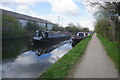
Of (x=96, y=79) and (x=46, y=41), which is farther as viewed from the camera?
(x=46, y=41)

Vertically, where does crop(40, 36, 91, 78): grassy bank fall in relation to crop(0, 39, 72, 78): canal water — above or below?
above

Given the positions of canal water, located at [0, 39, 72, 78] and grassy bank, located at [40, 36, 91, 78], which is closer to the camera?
grassy bank, located at [40, 36, 91, 78]

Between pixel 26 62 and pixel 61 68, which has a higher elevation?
pixel 61 68

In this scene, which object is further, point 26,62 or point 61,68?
Answer: point 26,62

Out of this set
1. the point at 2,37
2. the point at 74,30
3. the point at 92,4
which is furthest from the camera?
the point at 74,30

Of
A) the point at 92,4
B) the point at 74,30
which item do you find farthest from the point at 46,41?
the point at 74,30

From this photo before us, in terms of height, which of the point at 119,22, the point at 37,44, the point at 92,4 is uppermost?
the point at 92,4

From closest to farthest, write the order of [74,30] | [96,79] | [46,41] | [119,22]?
1. [96,79]
2. [119,22]
3. [46,41]
4. [74,30]

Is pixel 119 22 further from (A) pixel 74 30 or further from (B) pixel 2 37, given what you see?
(A) pixel 74 30

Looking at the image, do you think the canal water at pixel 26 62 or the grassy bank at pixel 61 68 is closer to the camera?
the grassy bank at pixel 61 68

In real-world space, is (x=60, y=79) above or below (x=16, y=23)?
below

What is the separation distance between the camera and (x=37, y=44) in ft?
79.3

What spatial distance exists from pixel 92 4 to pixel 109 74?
7750 millimetres

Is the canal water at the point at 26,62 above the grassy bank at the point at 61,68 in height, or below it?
below
